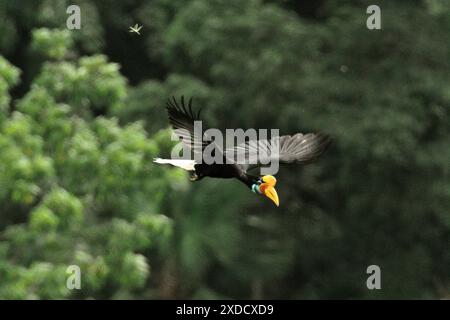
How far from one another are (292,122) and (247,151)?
996 cm

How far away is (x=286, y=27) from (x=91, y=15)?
2.17m

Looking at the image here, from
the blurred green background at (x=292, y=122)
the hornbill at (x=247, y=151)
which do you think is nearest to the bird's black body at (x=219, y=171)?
the hornbill at (x=247, y=151)

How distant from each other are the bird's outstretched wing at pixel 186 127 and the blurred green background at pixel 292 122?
24.7 feet

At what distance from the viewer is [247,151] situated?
10.5 feet

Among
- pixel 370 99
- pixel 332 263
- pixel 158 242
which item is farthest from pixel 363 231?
pixel 158 242

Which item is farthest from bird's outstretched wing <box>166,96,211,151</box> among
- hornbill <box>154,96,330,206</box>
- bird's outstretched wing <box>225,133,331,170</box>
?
bird's outstretched wing <box>225,133,331,170</box>

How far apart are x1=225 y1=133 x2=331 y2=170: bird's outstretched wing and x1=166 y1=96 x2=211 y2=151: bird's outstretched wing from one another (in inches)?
6.1

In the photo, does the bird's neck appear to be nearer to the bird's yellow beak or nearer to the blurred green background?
the bird's yellow beak

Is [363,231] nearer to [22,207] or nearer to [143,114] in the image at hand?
[143,114]

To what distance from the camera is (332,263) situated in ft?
48.3

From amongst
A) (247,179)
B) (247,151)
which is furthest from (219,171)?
(247,151)

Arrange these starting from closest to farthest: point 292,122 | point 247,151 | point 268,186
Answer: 1. point 268,186
2. point 247,151
3. point 292,122

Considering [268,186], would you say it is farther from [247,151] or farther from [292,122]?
[292,122]

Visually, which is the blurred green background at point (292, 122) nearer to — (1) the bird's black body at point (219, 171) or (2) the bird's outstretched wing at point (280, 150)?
(2) the bird's outstretched wing at point (280, 150)
